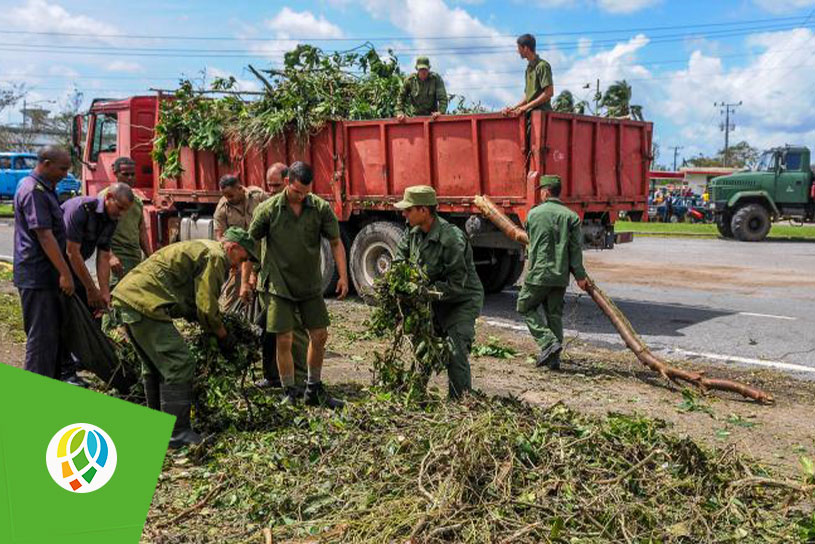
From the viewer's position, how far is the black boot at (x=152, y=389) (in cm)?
527

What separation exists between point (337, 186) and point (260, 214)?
5.11 metres

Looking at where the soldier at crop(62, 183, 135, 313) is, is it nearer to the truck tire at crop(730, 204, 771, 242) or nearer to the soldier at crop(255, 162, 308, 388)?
the soldier at crop(255, 162, 308, 388)

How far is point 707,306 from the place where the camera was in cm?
1076

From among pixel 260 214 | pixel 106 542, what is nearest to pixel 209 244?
pixel 260 214

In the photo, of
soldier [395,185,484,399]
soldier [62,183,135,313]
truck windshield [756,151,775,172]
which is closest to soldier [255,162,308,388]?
soldier [62,183,135,313]

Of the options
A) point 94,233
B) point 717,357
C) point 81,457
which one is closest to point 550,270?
point 717,357

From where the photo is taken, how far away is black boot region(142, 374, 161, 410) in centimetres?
527

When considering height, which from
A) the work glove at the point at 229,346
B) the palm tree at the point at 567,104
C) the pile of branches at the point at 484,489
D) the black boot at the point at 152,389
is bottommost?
the pile of branches at the point at 484,489

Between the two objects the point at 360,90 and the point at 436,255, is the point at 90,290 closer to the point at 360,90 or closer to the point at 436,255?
the point at 436,255

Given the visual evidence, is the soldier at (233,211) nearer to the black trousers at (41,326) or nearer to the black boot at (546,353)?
the black trousers at (41,326)

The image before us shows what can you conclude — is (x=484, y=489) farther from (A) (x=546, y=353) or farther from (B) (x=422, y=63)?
(B) (x=422, y=63)

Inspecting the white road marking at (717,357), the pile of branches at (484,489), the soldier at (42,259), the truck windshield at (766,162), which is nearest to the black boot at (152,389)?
the pile of branches at (484,489)

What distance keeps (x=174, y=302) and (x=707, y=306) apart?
7.87 meters

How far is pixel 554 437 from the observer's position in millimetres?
4324
